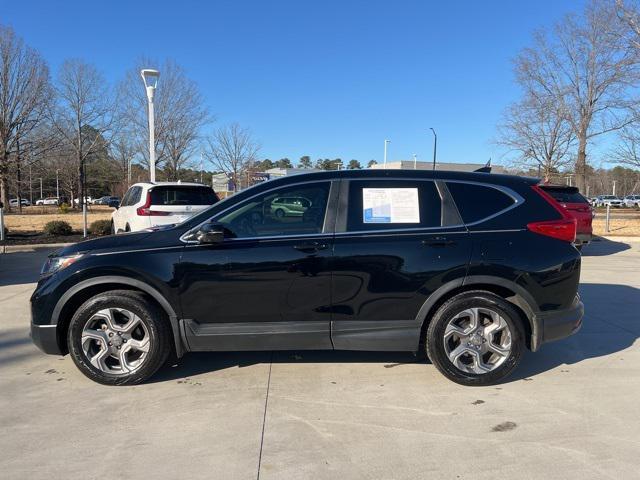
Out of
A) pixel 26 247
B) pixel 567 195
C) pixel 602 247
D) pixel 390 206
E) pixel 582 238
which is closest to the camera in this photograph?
pixel 390 206

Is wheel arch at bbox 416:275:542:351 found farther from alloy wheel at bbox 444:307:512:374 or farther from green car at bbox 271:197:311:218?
green car at bbox 271:197:311:218

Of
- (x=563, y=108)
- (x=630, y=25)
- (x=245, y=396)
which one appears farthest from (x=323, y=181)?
(x=563, y=108)

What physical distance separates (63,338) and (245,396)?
165cm

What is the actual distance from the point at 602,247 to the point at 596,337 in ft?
32.9

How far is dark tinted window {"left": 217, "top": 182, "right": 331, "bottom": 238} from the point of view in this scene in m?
3.98

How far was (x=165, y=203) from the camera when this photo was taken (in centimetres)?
887

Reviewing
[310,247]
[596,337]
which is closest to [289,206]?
[310,247]

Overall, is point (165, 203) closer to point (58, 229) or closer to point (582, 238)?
point (58, 229)

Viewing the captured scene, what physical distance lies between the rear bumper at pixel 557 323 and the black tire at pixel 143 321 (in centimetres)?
309

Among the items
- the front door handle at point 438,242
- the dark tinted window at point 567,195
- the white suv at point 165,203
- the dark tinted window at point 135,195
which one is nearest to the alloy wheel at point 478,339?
the front door handle at point 438,242

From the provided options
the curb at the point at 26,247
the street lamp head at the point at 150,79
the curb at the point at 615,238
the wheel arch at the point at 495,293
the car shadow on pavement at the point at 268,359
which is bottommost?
the car shadow on pavement at the point at 268,359

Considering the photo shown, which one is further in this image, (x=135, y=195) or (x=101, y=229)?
(x=101, y=229)

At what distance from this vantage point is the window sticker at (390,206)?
158 inches

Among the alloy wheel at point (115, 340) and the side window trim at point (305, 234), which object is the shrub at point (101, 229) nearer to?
the alloy wheel at point (115, 340)
